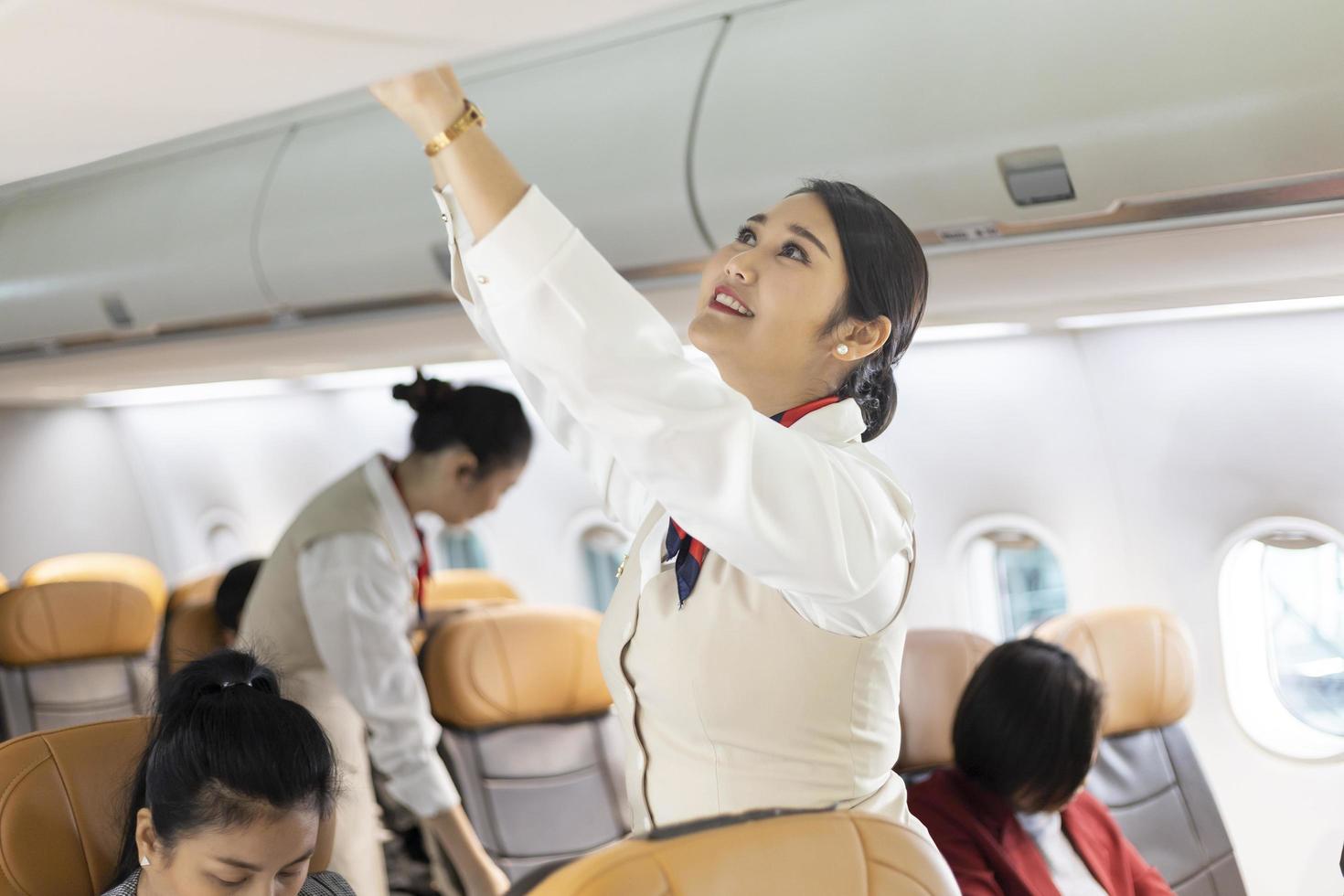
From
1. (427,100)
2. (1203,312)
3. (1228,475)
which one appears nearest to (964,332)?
(1203,312)

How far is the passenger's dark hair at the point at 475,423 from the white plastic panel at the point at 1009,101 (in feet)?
2.35

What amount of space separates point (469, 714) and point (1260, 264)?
88.6 inches

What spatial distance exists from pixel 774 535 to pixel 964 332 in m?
2.65

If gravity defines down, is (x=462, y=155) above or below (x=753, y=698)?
above

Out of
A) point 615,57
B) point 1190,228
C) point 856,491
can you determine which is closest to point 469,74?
point 615,57

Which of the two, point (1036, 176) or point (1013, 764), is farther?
point (1013, 764)

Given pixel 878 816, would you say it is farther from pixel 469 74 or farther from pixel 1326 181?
pixel 469 74

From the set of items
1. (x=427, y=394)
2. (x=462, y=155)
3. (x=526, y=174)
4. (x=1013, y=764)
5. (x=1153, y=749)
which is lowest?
(x=1153, y=749)

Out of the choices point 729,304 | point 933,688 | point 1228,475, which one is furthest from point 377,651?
point 1228,475

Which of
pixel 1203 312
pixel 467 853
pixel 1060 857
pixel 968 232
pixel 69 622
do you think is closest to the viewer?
pixel 968 232

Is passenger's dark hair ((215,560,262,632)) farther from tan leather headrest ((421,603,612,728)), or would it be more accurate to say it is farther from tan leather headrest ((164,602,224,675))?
tan leather headrest ((421,603,612,728))

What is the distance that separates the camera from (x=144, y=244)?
3.94 metres

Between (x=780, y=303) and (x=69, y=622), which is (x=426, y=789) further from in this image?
(x=69, y=622)

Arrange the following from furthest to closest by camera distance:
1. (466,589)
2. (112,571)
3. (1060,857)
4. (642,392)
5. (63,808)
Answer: (112,571)
(466,589)
(1060,857)
(63,808)
(642,392)
